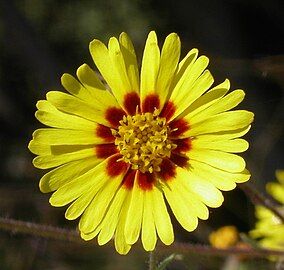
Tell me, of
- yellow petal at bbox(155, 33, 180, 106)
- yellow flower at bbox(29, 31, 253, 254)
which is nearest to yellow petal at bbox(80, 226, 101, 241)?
yellow flower at bbox(29, 31, 253, 254)

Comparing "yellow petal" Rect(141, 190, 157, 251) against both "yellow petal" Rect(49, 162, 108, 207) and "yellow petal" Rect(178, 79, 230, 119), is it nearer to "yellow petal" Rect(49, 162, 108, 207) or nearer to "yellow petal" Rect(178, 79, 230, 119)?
"yellow petal" Rect(49, 162, 108, 207)

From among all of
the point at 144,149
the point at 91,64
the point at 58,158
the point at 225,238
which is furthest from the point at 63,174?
the point at 91,64

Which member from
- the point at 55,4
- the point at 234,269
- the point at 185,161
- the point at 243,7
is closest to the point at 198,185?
the point at 185,161

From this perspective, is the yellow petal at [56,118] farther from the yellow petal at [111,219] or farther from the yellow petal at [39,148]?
the yellow petal at [111,219]

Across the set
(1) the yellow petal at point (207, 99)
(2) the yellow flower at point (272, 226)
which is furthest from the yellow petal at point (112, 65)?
(2) the yellow flower at point (272, 226)

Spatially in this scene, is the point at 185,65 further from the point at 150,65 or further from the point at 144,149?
A: the point at 144,149
